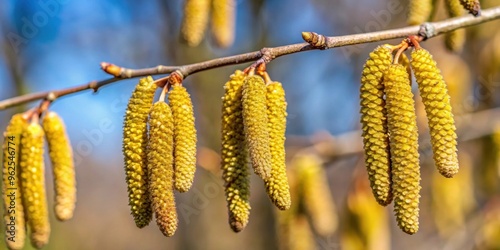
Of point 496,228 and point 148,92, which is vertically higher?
point 148,92

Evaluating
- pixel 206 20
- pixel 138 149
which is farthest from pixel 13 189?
pixel 206 20

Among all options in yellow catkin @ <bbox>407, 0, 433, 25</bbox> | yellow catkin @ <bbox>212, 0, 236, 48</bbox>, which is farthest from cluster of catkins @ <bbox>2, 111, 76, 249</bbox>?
yellow catkin @ <bbox>407, 0, 433, 25</bbox>

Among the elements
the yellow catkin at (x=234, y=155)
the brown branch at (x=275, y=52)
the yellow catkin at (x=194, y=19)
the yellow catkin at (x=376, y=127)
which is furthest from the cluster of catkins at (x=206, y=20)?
the yellow catkin at (x=376, y=127)

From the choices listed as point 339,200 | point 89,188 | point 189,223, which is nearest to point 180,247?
point 189,223

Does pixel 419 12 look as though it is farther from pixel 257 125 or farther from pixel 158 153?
pixel 158 153

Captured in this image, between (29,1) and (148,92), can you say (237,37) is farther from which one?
(148,92)
